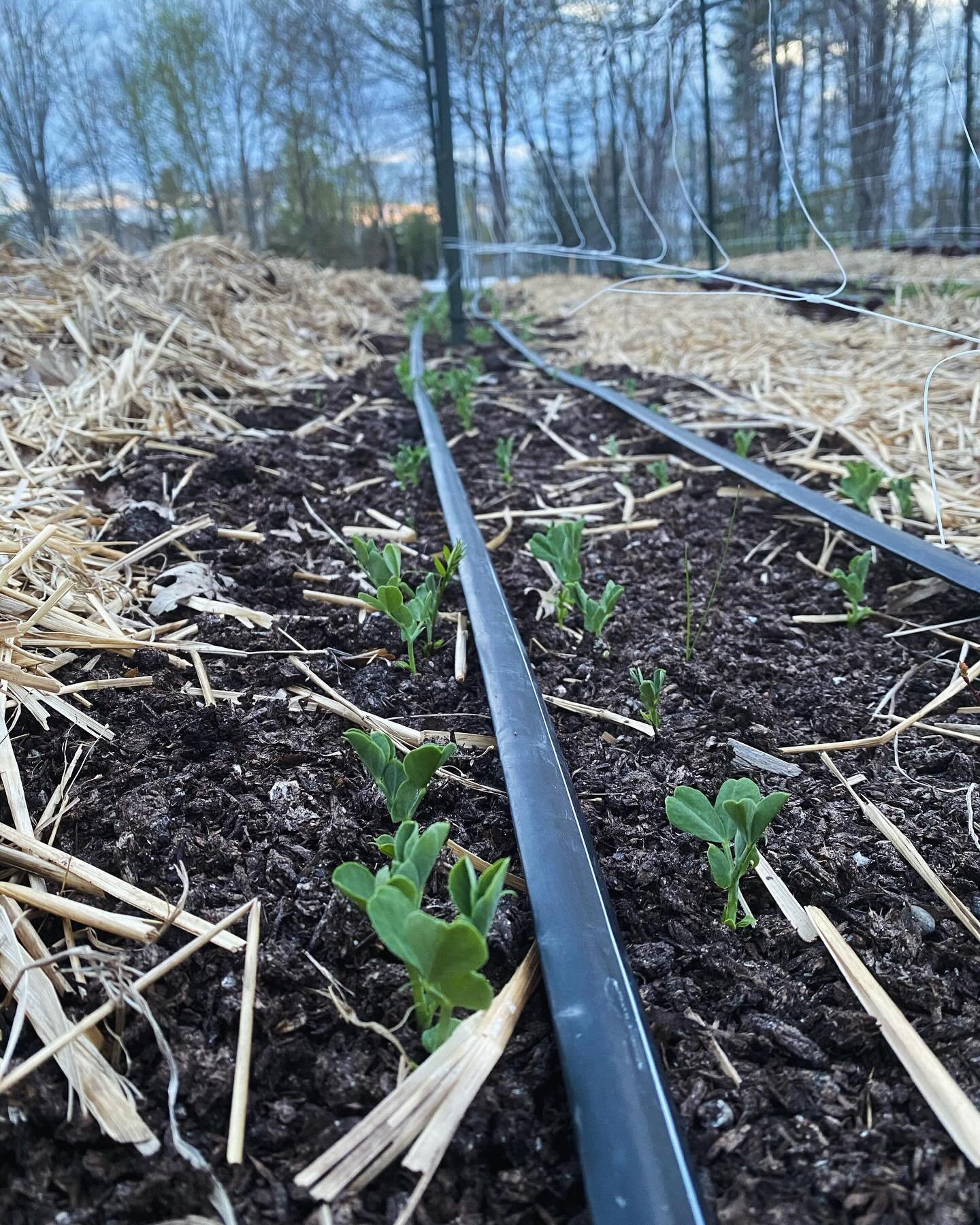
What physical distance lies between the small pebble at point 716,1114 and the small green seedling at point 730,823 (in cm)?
26

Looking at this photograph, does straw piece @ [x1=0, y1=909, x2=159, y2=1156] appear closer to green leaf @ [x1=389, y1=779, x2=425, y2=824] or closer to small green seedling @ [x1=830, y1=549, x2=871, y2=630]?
green leaf @ [x1=389, y1=779, x2=425, y2=824]

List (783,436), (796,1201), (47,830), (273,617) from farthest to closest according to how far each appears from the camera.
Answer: (783,436) < (273,617) < (47,830) < (796,1201)

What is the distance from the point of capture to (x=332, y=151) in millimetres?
19656

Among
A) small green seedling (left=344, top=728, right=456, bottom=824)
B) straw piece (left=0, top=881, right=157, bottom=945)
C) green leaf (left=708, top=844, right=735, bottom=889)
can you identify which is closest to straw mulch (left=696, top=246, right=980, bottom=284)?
green leaf (left=708, top=844, right=735, bottom=889)

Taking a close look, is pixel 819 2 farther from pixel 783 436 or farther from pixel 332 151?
pixel 783 436

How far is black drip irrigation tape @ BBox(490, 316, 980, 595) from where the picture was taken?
1.92 metres

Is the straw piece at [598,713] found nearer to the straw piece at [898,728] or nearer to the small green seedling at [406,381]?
the straw piece at [898,728]

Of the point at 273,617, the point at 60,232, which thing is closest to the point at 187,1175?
the point at 273,617

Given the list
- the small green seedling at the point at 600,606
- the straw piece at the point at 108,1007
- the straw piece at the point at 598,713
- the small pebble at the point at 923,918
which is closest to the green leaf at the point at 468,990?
the straw piece at the point at 108,1007

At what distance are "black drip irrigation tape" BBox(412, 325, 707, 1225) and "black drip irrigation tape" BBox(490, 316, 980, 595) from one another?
1.09 m

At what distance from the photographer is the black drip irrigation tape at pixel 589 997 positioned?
2.25 ft

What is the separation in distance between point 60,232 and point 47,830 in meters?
13.7

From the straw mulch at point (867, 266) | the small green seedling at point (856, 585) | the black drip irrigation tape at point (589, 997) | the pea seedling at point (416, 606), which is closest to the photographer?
the black drip irrigation tape at point (589, 997)

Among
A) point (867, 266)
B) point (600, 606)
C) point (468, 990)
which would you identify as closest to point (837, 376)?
point (600, 606)
